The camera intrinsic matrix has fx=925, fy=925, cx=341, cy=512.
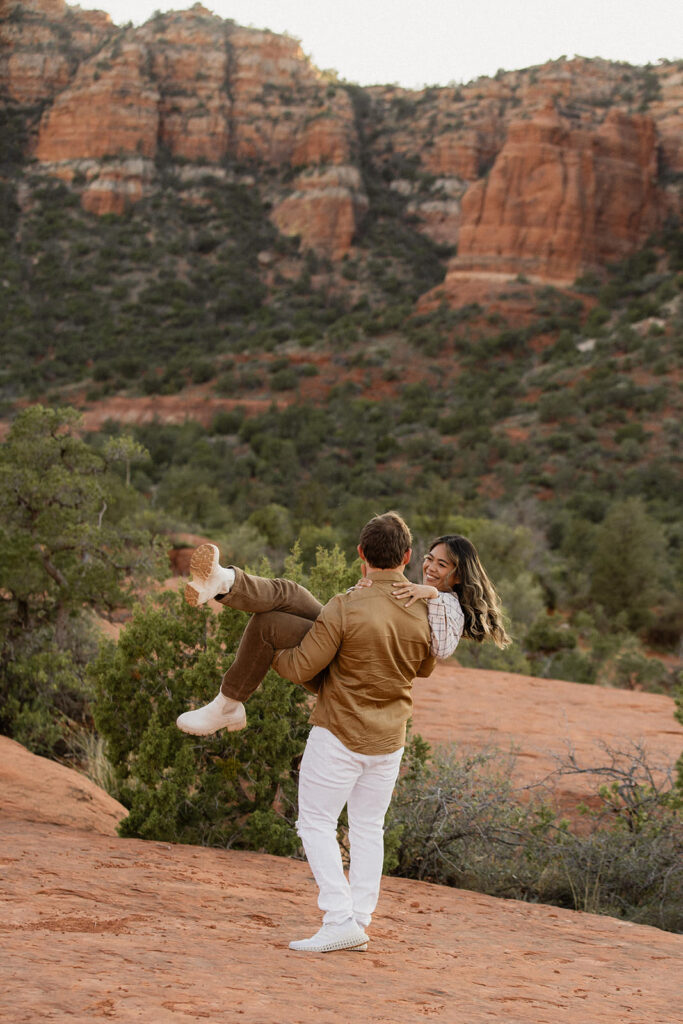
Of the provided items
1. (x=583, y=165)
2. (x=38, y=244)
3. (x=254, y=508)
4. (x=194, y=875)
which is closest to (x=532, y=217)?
(x=583, y=165)

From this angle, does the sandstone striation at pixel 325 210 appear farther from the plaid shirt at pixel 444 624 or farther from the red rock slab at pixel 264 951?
the plaid shirt at pixel 444 624

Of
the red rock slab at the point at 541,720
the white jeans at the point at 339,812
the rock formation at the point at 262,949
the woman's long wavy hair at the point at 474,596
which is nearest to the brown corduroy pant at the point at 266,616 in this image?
the white jeans at the point at 339,812

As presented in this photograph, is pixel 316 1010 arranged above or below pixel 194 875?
above

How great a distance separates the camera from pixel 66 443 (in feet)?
29.0

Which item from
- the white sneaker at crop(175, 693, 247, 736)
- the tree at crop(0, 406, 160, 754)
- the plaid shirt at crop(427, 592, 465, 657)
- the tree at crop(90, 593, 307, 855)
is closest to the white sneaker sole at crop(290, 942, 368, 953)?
the white sneaker at crop(175, 693, 247, 736)

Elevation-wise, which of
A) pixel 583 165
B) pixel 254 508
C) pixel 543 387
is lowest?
pixel 254 508

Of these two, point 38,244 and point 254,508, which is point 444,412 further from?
point 38,244

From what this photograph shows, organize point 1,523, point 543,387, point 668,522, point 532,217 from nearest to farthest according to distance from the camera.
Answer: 1. point 1,523
2. point 668,522
3. point 543,387
4. point 532,217

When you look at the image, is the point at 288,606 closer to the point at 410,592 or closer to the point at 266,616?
the point at 266,616

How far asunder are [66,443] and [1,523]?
1.01m

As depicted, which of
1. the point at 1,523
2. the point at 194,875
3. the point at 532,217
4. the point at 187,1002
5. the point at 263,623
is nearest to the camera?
the point at 187,1002

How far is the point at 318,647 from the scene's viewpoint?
3199mm

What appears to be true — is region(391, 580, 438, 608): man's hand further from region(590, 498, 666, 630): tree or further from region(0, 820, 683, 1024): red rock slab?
region(590, 498, 666, 630): tree

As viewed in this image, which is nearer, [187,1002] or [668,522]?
[187,1002]
